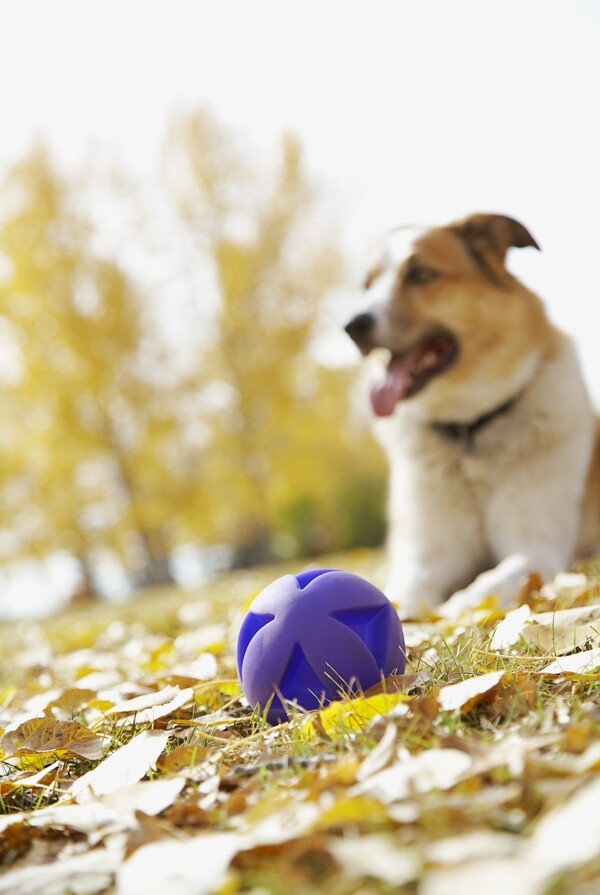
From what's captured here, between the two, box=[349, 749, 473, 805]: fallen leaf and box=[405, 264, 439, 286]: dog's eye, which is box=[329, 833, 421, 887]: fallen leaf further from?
box=[405, 264, 439, 286]: dog's eye

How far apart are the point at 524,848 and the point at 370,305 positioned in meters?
3.08

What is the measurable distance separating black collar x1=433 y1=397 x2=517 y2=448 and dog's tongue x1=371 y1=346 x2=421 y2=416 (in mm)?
252

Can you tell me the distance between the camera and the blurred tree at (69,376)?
51.7ft

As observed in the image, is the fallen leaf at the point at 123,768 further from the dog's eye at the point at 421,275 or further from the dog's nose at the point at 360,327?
the dog's eye at the point at 421,275

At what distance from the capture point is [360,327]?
3.68 m

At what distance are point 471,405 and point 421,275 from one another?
637mm

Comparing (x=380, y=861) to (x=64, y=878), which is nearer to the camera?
(x=380, y=861)

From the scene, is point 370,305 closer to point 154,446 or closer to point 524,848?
point 524,848

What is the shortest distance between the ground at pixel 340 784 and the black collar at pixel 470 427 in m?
1.63

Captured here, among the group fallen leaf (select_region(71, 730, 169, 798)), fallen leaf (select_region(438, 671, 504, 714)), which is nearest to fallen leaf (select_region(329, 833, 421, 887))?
fallen leaf (select_region(438, 671, 504, 714))

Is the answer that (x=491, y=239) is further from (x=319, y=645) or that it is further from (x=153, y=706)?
(x=153, y=706)

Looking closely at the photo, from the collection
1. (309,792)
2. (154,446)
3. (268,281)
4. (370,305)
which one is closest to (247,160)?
(268,281)

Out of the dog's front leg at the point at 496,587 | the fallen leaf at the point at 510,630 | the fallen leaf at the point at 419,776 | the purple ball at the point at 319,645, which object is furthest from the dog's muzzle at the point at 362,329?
the fallen leaf at the point at 419,776

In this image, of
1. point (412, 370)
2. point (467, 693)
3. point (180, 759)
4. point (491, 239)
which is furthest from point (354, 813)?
point (491, 239)
